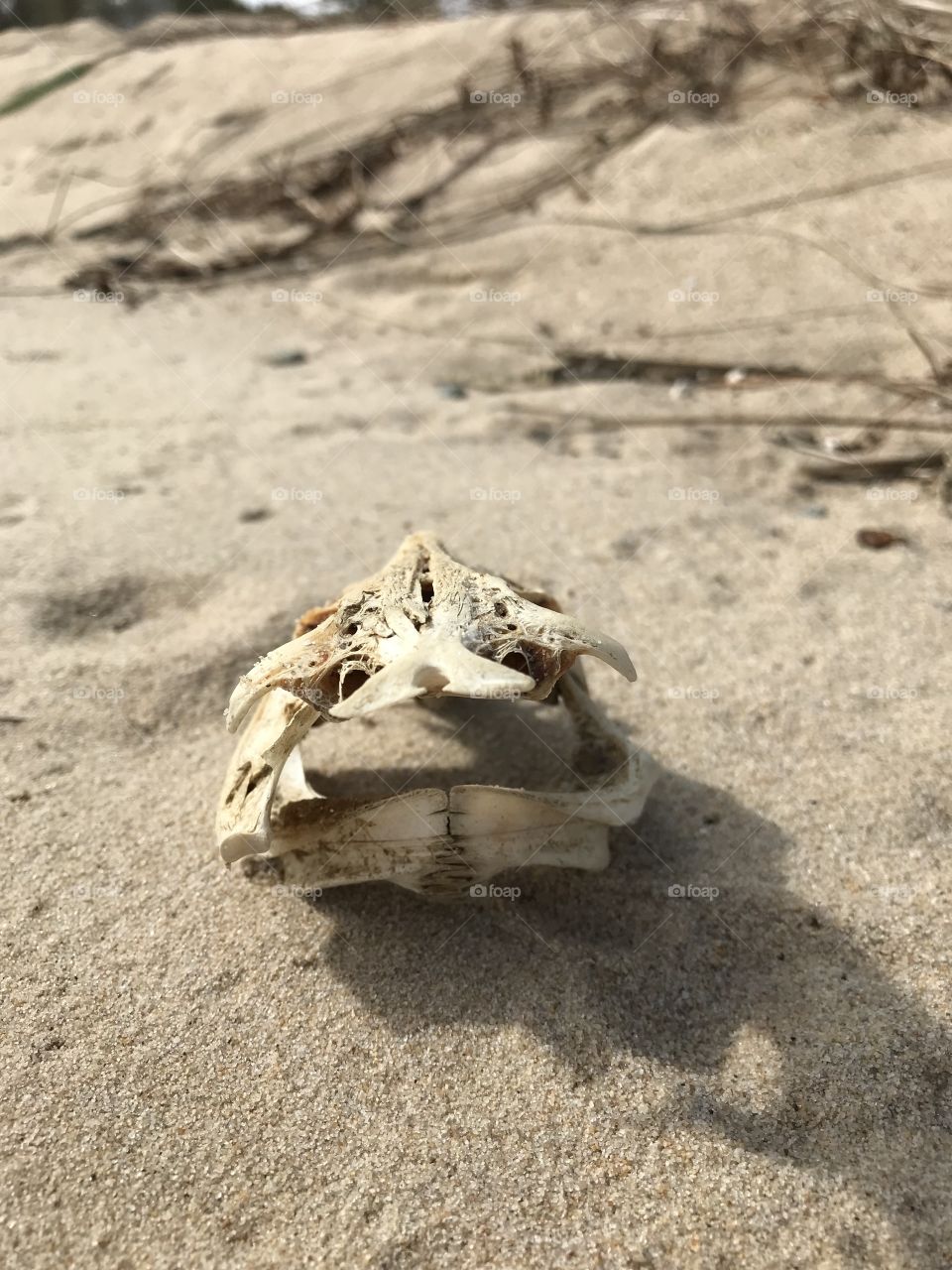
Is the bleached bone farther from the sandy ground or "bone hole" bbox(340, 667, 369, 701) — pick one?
the sandy ground

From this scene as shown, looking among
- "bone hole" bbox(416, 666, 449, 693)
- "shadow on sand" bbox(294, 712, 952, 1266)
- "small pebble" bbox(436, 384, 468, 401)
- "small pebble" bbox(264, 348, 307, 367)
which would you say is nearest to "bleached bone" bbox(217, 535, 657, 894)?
"bone hole" bbox(416, 666, 449, 693)

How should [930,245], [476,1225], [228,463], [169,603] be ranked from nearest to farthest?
[476,1225]
[169,603]
[228,463]
[930,245]

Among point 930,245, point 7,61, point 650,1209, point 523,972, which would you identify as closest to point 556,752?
point 523,972

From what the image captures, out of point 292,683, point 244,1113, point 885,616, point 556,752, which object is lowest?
point 885,616

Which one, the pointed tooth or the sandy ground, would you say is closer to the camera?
the sandy ground

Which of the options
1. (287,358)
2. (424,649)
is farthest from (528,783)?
(287,358)

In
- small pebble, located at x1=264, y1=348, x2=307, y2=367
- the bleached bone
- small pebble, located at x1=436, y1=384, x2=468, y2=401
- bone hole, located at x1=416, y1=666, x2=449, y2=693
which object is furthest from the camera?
small pebble, located at x1=264, y1=348, x2=307, y2=367

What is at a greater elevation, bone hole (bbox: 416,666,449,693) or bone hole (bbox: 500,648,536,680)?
bone hole (bbox: 416,666,449,693)

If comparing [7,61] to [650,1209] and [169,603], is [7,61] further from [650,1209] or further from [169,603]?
[650,1209]
